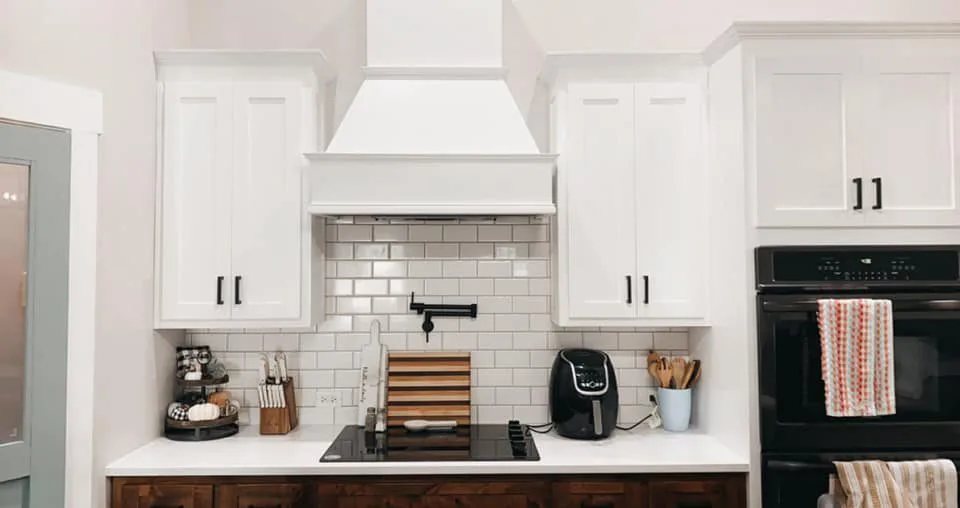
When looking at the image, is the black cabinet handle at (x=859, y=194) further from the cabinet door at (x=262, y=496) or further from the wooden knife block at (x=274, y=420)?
the wooden knife block at (x=274, y=420)

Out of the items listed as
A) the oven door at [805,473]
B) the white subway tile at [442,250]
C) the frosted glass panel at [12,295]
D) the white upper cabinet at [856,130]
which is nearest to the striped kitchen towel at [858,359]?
the oven door at [805,473]

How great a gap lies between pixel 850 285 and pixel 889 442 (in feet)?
1.79

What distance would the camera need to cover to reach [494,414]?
296 centimetres

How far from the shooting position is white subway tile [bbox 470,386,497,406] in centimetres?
296

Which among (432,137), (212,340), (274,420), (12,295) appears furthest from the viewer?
(212,340)

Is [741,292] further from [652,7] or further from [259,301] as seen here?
[259,301]

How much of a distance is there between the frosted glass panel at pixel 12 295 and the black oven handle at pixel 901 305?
2.39 meters

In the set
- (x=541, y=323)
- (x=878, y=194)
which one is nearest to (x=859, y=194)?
(x=878, y=194)

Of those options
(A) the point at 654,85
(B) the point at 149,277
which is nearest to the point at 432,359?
(B) the point at 149,277

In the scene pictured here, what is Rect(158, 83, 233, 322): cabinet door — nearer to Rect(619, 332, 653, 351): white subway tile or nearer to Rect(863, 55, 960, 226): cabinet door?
Rect(619, 332, 653, 351): white subway tile

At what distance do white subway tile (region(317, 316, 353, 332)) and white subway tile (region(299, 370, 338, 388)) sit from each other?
0.19 m

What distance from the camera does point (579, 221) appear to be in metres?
2.68

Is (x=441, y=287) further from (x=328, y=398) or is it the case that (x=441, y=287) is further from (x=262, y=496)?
(x=262, y=496)

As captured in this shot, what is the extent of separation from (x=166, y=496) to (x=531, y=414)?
4.80 feet
